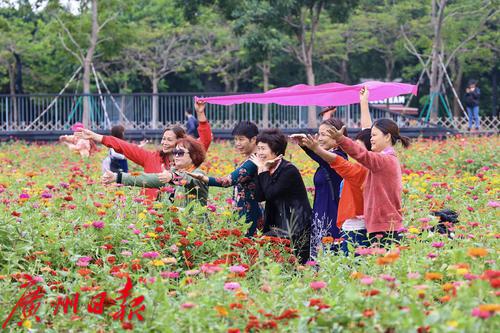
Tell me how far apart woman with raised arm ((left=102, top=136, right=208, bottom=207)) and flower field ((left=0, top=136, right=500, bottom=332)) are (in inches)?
6.0

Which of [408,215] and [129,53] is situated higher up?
[129,53]

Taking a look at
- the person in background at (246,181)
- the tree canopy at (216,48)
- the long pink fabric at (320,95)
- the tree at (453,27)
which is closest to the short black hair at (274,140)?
the person in background at (246,181)

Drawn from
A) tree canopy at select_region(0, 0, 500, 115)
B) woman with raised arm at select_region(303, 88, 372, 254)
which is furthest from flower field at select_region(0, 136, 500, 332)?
tree canopy at select_region(0, 0, 500, 115)

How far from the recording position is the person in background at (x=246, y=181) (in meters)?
6.30

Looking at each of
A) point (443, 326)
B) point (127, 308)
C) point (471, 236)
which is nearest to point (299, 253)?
point (471, 236)

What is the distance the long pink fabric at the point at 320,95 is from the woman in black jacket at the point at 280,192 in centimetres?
142

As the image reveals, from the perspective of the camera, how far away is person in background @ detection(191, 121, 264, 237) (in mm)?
6305

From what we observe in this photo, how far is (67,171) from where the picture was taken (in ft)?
41.7

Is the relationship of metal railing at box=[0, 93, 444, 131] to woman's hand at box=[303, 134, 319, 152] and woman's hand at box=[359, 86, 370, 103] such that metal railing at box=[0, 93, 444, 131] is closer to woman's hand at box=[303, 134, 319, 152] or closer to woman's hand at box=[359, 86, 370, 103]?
woman's hand at box=[359, 86, 370, 103]

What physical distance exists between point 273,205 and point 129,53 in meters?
28.8

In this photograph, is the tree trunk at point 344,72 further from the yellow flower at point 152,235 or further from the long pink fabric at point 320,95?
the yellow flower at point 152,235

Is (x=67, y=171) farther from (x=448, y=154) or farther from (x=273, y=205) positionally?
(x=273, y=205)

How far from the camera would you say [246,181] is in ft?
21.1

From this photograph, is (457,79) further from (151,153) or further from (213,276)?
(213,276)
